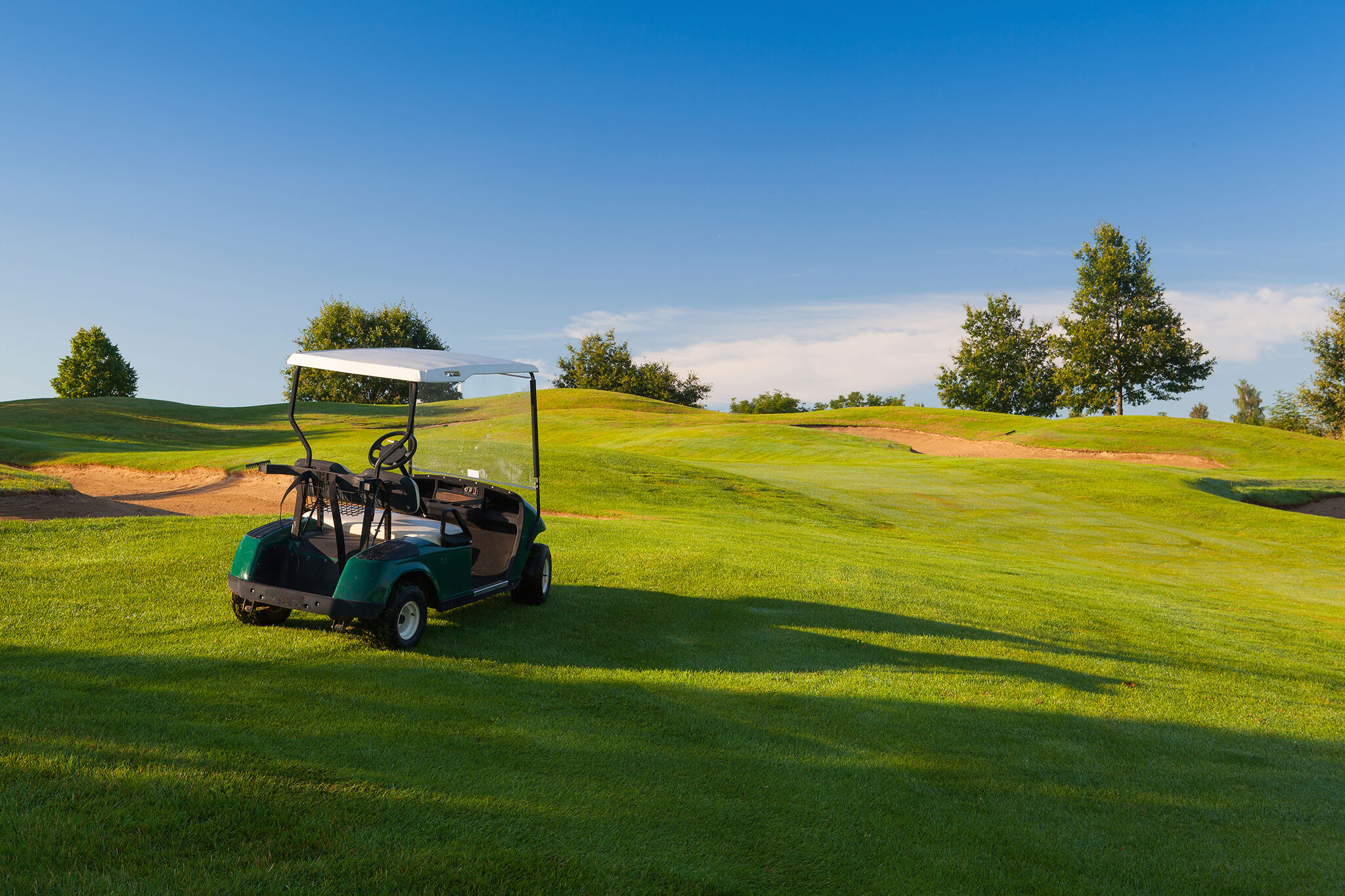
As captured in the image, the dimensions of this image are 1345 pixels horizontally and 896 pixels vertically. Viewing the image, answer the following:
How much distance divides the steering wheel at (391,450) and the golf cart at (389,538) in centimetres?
2

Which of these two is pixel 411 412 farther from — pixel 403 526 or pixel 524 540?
pixel 524 540

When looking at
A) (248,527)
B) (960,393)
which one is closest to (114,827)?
(248,527)

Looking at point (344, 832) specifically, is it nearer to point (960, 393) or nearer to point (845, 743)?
point (845, 743)

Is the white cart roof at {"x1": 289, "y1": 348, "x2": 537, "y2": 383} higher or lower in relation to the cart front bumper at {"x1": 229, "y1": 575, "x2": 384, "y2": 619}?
higher

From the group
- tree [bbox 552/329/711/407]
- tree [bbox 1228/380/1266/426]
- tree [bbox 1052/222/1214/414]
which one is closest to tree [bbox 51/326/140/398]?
tree [bbox 552/329/711/407]

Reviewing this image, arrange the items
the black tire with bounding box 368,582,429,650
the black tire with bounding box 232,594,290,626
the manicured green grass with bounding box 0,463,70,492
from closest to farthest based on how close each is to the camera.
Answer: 1. the black tire with bounding box 368,582,429,650
2. the black tire with bounding box 232,594,290,626
3. the manicured green grass with bounding box 0,463,70,492

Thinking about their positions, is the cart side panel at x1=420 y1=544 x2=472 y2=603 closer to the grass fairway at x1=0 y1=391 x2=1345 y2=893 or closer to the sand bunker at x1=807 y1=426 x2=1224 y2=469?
the grass fairway at x1=0 y1=391 x2=1345 y2=893

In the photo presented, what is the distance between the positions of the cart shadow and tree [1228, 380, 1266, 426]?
128 m

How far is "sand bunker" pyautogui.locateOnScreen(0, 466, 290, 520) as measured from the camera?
42.5 ft

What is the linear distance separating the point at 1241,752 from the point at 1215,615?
7.50 meters

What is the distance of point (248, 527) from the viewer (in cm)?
1095

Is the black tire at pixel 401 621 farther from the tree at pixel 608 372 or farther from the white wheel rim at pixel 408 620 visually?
the tree at pixel 608 372

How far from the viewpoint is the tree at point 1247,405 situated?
11288cm

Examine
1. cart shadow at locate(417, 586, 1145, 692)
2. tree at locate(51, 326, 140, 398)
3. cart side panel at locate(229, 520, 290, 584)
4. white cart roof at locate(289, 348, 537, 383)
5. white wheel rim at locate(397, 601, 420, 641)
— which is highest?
tree at locate(51, 326, 140, 398)
